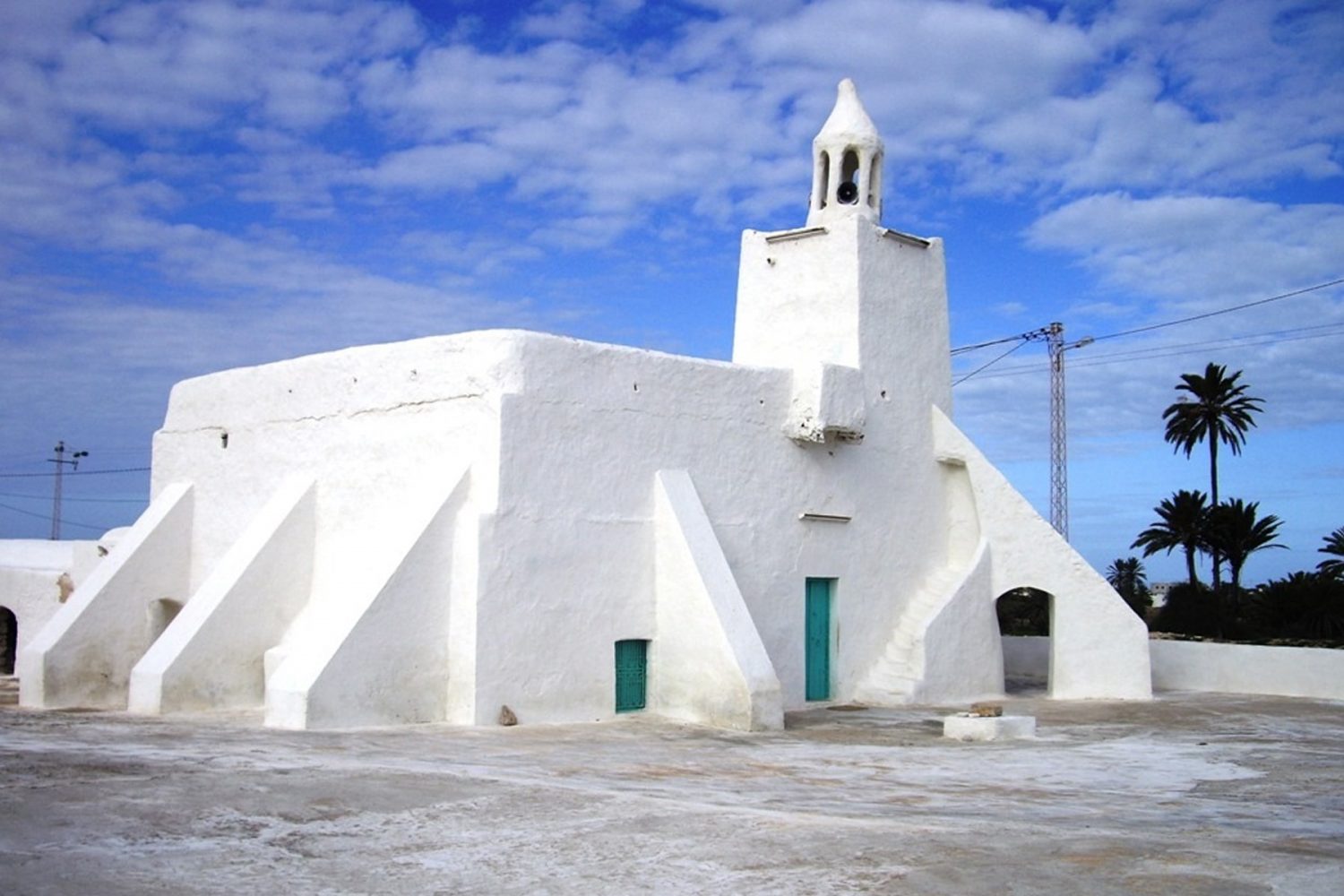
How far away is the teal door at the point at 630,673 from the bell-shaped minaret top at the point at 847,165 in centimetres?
754

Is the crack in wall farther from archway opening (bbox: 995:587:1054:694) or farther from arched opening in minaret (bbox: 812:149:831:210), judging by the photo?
archway opening (bbox: 995:587:1054:694)

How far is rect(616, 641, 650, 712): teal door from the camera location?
15.8 metres

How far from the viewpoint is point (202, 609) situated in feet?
50.6

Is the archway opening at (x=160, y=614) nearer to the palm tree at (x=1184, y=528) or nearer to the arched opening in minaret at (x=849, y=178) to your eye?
the arched opening in minaret at (x=849, y=178)

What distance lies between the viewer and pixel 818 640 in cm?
1838

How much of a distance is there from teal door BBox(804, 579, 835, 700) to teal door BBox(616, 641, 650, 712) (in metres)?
3.06

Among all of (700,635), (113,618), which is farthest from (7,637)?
(700,635)

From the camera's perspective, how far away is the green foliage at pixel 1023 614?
124 feet

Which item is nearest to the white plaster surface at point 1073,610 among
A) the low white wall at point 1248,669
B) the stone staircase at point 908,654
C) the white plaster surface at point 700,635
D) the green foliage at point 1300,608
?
the stone staircase at point 908,654

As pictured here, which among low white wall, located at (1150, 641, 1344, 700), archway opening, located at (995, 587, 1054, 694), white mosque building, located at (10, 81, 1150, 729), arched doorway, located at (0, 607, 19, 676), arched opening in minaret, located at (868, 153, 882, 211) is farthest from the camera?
arched doorway, located at (0, 607, 19, 676)

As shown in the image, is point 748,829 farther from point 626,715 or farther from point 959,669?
point 959,669

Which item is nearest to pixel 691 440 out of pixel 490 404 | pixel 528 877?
pixel 490 404

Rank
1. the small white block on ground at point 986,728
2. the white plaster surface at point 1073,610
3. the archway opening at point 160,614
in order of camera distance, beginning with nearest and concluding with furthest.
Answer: the small white block on ground at point 986,728 → the archway opening at point 160,614 → the white plaster surface at point 1073,610

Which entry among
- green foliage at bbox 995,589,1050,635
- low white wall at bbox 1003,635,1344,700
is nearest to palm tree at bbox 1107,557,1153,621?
green foliage at bbox 995,589,1050,635
